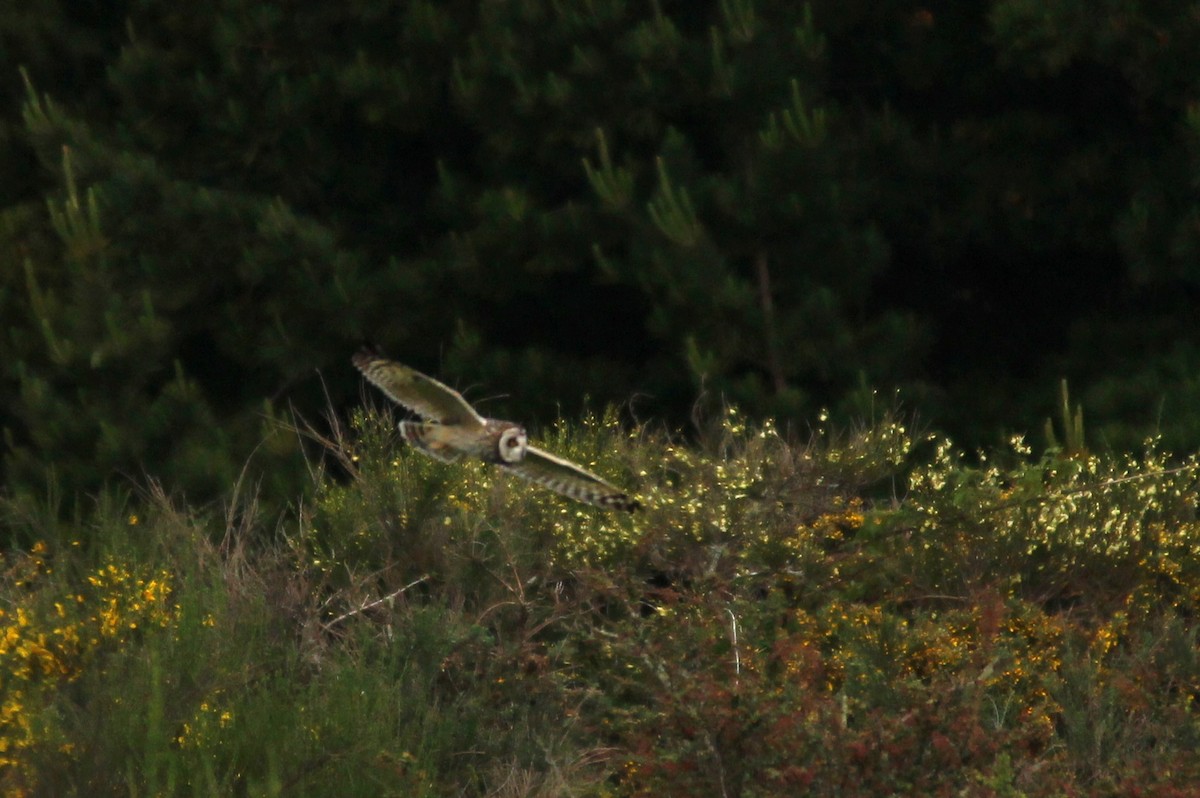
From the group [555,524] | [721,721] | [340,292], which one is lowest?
[340,292]

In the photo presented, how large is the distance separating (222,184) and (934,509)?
676 cm

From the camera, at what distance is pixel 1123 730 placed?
6.23m

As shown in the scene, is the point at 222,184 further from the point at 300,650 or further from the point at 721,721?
the point at 721,721

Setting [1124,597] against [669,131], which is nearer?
[1124,597]

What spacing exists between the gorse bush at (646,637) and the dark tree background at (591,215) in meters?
2.37

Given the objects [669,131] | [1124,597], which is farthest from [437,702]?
[669,131]

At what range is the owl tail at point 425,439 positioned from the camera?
635 centimetres

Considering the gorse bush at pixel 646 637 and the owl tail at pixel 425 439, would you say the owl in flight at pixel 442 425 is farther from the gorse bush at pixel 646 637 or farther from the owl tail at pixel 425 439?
the gorse bush at pixel 646 637

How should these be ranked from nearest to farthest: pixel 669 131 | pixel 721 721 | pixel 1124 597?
pixel 721 721 → pixel 1124 597 → pixel 669 131

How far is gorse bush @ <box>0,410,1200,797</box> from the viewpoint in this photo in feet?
17.7

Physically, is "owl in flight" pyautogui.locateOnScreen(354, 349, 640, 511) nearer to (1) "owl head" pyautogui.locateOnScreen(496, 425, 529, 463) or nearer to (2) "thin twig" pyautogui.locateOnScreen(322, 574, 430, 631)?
(1) "owl head" pyautogui.locateOnScreen(496, 425, 529, 463)

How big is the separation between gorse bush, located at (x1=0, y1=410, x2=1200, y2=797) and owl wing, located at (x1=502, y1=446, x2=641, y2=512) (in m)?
0.40

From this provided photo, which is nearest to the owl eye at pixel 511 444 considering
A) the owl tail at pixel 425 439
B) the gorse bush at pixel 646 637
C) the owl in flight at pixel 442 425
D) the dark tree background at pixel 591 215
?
the owl in flight at pixel 442 425

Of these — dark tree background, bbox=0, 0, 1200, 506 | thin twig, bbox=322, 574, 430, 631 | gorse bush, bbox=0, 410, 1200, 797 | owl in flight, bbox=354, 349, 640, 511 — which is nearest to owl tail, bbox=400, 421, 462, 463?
owl in flight, bbox=354, 349, 640, 511
